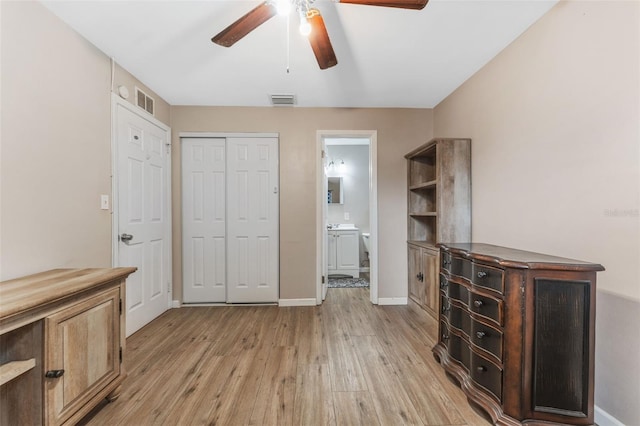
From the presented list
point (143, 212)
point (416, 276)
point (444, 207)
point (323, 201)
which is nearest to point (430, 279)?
point (416, 276)

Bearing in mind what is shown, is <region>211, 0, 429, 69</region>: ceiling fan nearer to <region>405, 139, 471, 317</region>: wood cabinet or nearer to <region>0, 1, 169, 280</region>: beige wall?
<region>0, 1, 169, 280</region>: beige wall

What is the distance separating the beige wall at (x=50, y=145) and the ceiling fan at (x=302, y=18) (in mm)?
1133

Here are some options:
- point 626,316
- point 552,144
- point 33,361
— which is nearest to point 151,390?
point 33,361

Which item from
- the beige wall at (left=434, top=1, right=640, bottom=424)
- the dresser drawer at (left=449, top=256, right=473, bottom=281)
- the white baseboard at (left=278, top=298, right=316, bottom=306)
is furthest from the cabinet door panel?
the white baseboard at (left=278, top=298, right=316, bottom=306)

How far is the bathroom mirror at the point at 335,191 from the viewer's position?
5.31m

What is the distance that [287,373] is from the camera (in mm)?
1947

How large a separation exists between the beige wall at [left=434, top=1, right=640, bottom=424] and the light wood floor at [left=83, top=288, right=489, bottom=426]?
908 millimetres

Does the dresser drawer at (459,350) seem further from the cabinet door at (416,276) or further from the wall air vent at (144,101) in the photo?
the wall air vent at (144,101)

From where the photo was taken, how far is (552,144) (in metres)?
1.71

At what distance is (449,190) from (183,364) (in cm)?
272

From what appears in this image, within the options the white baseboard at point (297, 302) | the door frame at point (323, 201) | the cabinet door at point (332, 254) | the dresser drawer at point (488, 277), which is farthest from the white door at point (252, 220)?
the dresser drawer at point (488, 277)

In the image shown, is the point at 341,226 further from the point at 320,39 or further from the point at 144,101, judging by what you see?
the point at 320,39

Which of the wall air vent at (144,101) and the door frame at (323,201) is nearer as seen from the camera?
the wall air vent at (144,101)

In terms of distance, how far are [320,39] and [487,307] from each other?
1858mm
